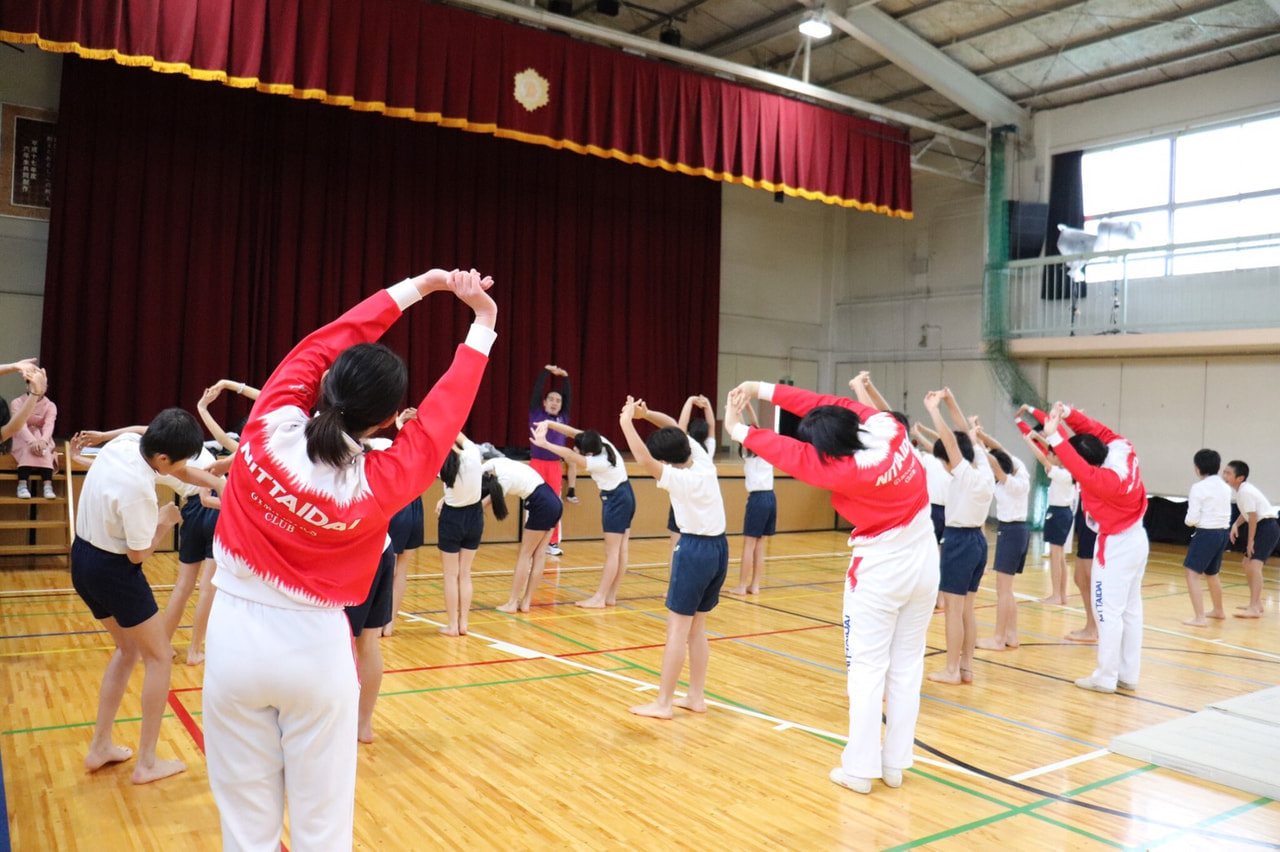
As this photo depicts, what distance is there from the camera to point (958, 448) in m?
6.02

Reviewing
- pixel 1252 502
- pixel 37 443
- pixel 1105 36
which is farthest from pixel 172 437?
pixel 1105 36

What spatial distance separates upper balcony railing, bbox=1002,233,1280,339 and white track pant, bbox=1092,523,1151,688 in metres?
9.06

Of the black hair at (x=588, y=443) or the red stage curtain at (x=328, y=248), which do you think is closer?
the black hair at (x=588, y=443)

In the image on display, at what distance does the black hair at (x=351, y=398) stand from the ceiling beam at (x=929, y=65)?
11.9 metres

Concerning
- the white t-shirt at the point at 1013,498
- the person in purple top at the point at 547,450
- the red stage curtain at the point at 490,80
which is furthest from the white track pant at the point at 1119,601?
the red stage curtain at the point at 490,80

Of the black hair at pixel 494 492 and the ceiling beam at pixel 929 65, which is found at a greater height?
the ceiling beam at pixel 929 65

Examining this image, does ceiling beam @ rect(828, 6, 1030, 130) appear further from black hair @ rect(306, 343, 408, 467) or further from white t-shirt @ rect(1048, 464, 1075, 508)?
black hair @ rect(306, 343, 408, 467)

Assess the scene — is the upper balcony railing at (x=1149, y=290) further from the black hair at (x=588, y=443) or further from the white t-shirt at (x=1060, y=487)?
the black hair at (x=588, y=443)

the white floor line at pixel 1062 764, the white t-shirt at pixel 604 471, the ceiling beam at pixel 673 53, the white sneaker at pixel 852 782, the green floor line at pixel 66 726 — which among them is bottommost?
the green floor line at pixel 66 726

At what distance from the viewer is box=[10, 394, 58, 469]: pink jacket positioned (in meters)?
9.44

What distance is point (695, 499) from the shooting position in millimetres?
5090

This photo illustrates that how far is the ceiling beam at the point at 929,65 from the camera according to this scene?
42.7ft

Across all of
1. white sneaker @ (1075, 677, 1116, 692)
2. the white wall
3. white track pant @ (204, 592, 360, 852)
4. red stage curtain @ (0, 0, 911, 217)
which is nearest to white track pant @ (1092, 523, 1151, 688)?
white sneaker @ (1075, 677, 1116, 692)

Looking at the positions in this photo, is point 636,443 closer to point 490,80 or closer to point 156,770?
point 156,770
